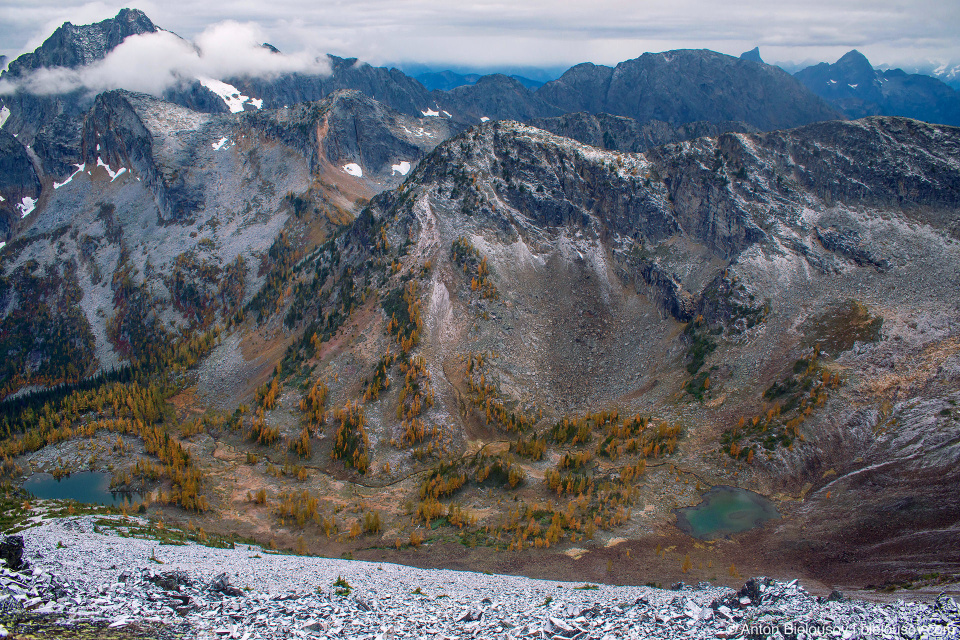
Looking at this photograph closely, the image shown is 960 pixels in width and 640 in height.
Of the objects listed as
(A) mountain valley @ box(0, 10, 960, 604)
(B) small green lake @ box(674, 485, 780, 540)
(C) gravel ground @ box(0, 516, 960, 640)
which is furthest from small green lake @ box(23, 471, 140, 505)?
(B) small green lake @ box(674, 485, 780, 540)

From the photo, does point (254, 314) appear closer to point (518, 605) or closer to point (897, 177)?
point (518, 605)

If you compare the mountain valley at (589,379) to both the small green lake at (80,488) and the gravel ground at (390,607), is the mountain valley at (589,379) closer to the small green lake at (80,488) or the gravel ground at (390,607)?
the small green lake at (80,488)

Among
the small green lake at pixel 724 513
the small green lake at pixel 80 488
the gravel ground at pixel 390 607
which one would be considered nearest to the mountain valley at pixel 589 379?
the small green lake at pixel 724 513

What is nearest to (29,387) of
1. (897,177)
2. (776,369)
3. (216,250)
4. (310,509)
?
(216,250)

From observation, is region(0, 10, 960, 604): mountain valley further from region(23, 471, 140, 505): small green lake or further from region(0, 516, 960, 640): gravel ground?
region(0, 516, 960, 640): gravel ground

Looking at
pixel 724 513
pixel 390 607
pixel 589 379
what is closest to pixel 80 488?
pixel 390 607

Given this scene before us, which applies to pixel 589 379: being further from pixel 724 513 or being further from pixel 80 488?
pixel 80 488
